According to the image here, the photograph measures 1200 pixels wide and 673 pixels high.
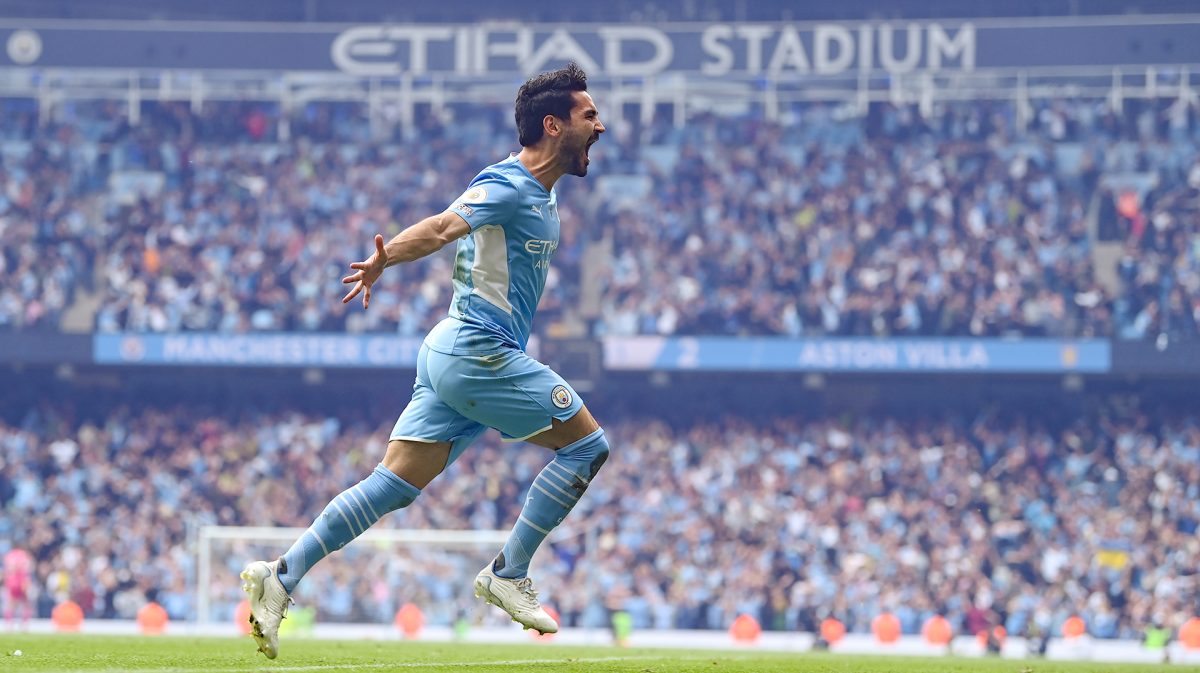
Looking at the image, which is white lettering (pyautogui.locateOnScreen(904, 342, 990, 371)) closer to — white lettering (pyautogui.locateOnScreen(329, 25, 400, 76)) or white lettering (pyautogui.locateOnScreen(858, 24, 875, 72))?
white lettering (pyautogui.locateOnScreen(858, 24, 875, 72))

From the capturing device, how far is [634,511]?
27.5 meters

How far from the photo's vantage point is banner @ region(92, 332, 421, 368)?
2925 cm

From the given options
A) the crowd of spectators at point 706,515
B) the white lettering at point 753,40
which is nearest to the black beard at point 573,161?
the crowd of spectators at point 706,515

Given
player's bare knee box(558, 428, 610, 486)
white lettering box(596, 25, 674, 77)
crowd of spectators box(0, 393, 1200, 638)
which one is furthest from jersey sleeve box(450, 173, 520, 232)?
white lettering box(596, 25, 674, 77)

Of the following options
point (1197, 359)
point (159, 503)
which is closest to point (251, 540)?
point (159, 503)

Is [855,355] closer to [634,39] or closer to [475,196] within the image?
[634,39]

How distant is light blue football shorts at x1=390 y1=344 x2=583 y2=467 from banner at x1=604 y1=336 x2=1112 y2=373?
21.6 m

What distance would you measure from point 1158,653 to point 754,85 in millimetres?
13273

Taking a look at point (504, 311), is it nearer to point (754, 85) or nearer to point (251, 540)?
point (251, 540)

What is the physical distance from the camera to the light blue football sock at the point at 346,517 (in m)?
7.33

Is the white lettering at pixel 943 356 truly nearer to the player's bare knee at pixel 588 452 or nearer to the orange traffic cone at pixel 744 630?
the orange traffic cone at pixel 744 630

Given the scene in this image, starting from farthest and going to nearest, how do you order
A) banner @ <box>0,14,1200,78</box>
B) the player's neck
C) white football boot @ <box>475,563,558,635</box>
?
banner @ <box>0,14,1200,78</box> < white football boot @ <box>475,563,558,635</box> < the player's neck

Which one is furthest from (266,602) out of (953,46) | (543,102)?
(953,46)

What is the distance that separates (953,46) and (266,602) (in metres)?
25.4
